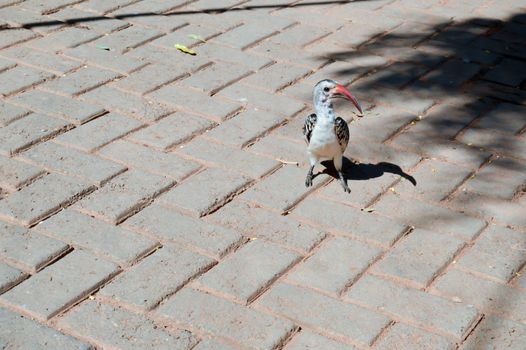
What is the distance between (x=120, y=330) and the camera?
3.92m

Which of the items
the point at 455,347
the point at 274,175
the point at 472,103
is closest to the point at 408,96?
the point at 472,103

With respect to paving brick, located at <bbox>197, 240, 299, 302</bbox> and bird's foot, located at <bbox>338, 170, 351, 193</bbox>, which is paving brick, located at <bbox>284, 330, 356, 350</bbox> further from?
bird's foot, located at <bbox>338, 170, 351, 193</bbox>

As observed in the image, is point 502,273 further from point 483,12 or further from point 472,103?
point 483,12

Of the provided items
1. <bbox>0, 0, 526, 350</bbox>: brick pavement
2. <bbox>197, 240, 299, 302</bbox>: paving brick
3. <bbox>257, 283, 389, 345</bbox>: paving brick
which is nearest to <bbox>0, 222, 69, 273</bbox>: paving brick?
<bbox>0, 0, 526, 350</bbox>: brick pavement

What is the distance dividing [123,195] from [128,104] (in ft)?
3.64

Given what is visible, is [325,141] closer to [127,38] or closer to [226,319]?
[226,319]

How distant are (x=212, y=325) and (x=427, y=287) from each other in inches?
41.3

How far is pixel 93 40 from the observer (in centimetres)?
671

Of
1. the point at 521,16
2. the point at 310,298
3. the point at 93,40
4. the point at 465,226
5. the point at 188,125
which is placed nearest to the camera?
the point at 310,298

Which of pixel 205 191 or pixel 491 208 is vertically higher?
pixel 205 191

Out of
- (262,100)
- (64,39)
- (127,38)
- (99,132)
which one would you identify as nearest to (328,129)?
(262,100)

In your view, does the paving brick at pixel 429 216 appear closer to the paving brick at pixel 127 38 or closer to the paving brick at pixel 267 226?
the paving brick at pixel 267 226

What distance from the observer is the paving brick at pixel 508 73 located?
20.9 feet

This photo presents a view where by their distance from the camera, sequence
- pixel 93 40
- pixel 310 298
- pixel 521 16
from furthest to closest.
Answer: pixel 521 16 → pixel 93 40 → pixel 310 298
